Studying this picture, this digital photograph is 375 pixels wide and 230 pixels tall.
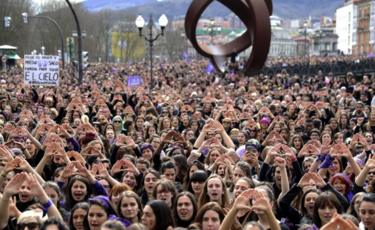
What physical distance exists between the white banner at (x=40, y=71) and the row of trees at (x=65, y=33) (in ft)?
159

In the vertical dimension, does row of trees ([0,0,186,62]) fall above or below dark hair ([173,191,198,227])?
above

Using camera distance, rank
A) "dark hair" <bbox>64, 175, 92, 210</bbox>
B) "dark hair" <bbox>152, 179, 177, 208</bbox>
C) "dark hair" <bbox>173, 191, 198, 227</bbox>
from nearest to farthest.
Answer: "dark hair" <bbox>173, 191, 198, 227</bbox> → "dark hair" <bbox>152, 179, 177, 208</bbox> → "dark hair" <bbox>64, 175, 92, 210</bbox>

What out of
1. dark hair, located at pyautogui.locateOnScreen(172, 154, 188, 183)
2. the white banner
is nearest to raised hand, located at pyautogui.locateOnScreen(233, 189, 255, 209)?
dark hair, located at pyautogui.locateOnScreen(172, 154, 188, 183)

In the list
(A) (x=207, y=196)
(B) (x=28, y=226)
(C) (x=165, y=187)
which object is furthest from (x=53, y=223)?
(A) (x=207, y=196)

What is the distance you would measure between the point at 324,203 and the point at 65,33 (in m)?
82.3

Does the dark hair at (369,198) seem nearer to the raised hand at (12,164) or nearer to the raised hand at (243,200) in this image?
the raised hand at (243,200)

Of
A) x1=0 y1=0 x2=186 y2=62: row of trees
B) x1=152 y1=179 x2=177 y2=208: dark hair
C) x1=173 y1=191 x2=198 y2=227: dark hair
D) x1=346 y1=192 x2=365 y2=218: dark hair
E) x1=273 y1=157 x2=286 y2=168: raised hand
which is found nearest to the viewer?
x1=173 y1=191 x2=198 y2=227: dark hair

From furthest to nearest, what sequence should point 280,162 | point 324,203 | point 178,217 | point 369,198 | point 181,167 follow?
point 181,167 → point 280,162 → point 178,217 → point 324,203 → point 369,198

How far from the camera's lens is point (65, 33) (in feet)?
288

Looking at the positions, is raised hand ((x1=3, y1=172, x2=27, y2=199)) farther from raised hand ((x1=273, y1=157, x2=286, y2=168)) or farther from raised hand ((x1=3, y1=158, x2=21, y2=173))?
raised hand ((x1=273, y1=157, x2=286, y2=168))

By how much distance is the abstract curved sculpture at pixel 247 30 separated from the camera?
1045 inches

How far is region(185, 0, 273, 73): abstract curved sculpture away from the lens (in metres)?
26.5

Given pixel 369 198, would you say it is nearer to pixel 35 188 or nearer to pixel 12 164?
pixel 35 188

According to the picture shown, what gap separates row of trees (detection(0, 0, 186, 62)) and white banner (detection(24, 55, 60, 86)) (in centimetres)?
4861
